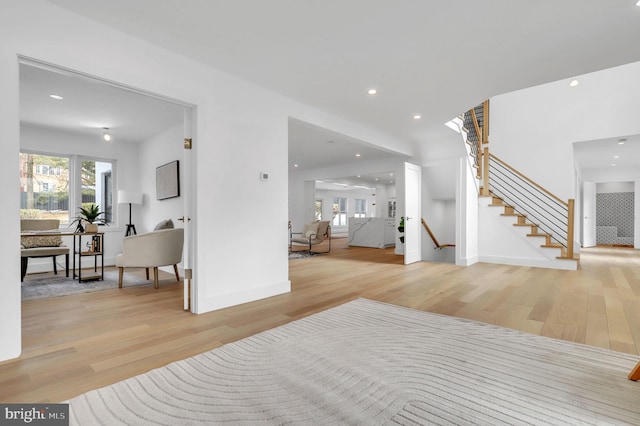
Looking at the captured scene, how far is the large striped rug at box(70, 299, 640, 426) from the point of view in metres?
1.37

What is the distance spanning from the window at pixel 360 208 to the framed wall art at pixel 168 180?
1282 cm

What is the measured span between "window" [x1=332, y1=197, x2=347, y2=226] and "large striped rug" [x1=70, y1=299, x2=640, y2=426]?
13991 mm

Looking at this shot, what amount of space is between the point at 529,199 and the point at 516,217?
1001 mm

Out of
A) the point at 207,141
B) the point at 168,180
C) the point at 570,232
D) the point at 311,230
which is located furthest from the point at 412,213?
the point at 168,180

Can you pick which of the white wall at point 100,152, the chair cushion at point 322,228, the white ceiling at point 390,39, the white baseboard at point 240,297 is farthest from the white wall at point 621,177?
the white wall at point 100,152

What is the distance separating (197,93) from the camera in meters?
2.92

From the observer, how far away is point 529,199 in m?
6.43

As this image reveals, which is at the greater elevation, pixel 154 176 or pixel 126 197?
pixel 154 176

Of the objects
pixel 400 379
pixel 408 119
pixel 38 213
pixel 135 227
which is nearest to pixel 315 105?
pixel 408 119

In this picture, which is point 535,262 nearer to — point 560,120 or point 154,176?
point 560,120

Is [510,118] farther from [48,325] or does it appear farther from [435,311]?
[48,325]

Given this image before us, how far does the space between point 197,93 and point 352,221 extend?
7.29 m

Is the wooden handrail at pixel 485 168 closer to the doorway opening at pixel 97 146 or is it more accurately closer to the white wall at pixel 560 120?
the white wall at pixel 560 120

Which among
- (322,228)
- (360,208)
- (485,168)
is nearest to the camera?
(485,168)
